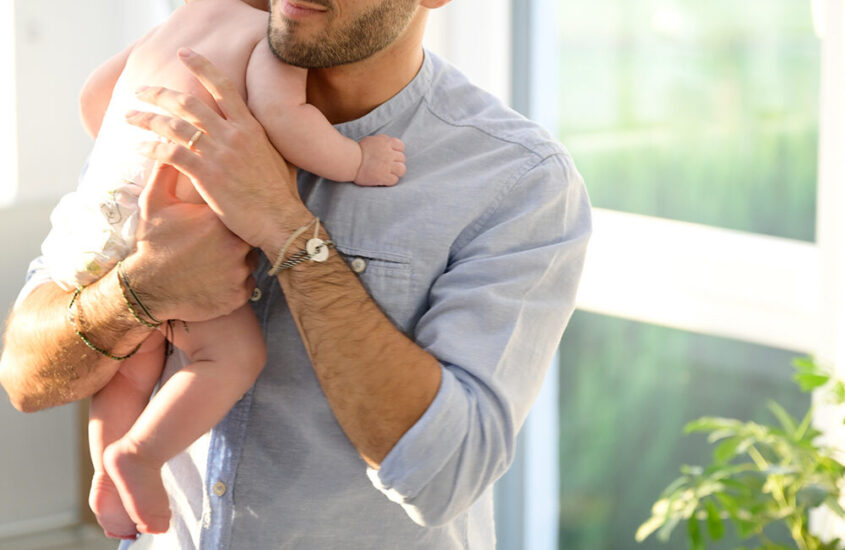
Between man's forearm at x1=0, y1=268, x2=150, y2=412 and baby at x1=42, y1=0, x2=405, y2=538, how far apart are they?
25 mm

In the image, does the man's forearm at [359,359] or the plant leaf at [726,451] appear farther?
the plant leaf at [726,451]

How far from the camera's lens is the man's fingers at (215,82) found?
1286mm

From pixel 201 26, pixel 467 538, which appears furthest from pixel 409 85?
pixel 467 538

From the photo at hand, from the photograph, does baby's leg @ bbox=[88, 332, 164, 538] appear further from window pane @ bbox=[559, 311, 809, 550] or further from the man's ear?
window pane @ bbox=[559, 311, 809, 550]

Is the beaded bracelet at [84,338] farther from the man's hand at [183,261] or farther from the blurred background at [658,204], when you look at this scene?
the blurred background at [658,204]

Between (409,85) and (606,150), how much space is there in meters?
1.44

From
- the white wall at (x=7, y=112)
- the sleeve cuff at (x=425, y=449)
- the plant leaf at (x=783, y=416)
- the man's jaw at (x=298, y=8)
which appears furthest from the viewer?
the white wall at (x=7, y=112)

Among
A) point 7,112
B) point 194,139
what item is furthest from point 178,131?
point 7,112

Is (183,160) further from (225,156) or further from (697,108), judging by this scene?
(697,108)

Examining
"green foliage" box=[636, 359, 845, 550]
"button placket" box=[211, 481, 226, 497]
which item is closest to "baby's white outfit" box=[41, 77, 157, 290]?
"button placket" box=[211, 481, 226, 497]

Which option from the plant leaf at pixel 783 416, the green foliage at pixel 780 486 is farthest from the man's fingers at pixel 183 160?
the plant leaf at pixel 783 416

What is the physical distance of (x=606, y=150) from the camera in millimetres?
2809

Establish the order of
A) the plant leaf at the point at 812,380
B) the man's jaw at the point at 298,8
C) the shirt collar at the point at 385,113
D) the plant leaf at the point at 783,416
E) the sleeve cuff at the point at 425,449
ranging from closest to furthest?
the sleeve cuff at the point at 425,449 < the man's jaw at the point at 298,8 < the shirt collar at the point at 385,113 < the plant leaf at the point at 812,380 < the plant leaf at the point at 783,416

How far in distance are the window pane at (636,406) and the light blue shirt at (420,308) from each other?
1251 millimetres
